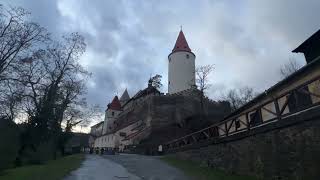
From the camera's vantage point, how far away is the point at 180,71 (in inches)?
2621

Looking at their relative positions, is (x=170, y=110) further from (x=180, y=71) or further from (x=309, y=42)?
(x=309, y=42)

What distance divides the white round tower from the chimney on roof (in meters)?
43.1

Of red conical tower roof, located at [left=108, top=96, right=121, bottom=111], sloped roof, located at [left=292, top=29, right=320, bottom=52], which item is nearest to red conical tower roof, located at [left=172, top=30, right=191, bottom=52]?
red conical tower roof, located at [left=108, top=96, right=121, bottom=111]

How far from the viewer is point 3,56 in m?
24.1

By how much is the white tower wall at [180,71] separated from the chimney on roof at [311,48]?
43418 millimetres

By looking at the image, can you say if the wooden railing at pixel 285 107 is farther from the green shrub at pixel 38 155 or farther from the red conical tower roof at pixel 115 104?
the red conical tower roof at pixel 115 104

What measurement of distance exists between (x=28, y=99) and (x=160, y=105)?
108 feet

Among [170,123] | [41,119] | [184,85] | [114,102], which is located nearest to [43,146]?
[41,119]

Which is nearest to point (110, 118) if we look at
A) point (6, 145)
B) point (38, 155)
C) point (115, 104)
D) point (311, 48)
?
point (115, 104)

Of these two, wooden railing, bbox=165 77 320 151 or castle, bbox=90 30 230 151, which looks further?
castle, bbox=90 30 230 151

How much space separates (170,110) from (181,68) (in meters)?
12.0

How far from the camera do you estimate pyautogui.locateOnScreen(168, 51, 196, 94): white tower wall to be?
215 ft

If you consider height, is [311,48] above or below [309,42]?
below

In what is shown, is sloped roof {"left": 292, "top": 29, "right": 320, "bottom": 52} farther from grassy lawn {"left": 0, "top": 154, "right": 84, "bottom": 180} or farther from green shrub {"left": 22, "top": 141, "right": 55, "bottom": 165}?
green shrub {"left": 22, "top": 141, "right": 55, "bottom": 165}
